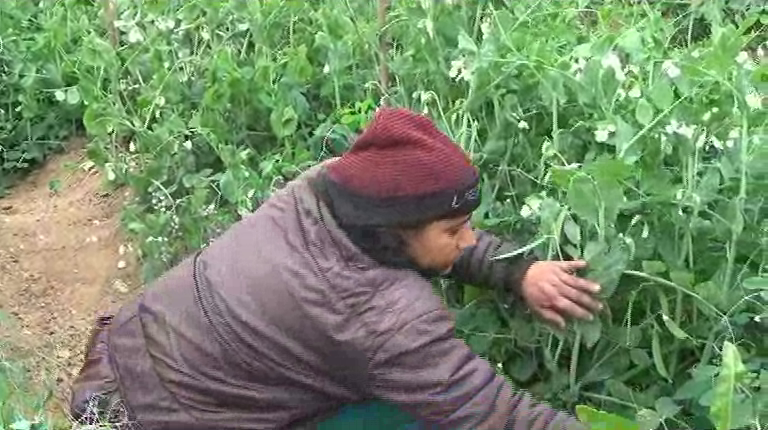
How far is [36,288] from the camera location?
3.23 meters

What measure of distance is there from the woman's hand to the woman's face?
0.14 meters

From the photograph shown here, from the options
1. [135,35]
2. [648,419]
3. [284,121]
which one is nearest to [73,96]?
[135,35]

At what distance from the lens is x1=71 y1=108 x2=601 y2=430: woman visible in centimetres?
193

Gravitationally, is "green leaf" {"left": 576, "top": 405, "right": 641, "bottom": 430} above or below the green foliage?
above

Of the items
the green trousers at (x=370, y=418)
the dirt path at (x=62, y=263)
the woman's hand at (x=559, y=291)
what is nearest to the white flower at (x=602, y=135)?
the woman's hand at (x=559, y=291)

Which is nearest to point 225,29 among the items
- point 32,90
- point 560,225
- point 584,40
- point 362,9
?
point 362,9

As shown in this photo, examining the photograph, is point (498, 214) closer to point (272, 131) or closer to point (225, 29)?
point (272, 131)

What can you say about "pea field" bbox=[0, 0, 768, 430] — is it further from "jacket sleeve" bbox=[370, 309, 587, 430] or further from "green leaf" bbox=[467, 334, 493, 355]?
"jacket sleeve" bbox=[370, 309, 587, 430]

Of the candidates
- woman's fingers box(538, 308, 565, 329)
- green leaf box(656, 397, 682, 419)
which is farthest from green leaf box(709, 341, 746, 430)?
woman's fingers box(538, 308, 565, 329)

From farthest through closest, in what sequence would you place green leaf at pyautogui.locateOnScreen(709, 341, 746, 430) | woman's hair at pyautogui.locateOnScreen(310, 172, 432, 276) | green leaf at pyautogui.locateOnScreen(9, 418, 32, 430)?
woman's hair at pyautogui.locateOnScreen(310, 172, 432, 276)
green leaf at pyautogui.locateOnScreen(9, 418, 32, 430)
green leaf at pyautogui.locateOnScreen(709, 341, 746, 430)

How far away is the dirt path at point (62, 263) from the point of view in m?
3.04

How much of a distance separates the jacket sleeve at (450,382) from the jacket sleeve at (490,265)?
0.88ft

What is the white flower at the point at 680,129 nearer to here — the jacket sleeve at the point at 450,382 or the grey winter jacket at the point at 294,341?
the grey winter jacket at the point at 294,341

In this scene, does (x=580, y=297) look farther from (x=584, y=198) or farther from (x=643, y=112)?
(x=643, y=112)
